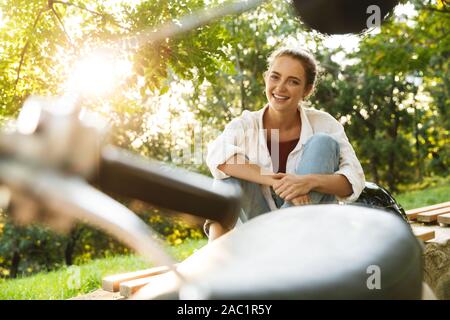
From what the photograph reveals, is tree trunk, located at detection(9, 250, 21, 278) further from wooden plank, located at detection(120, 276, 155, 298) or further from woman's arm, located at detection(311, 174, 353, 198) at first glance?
woman's arm, located at detection(311, 174, 353, 198)

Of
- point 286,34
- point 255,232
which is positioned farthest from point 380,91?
point 255,232

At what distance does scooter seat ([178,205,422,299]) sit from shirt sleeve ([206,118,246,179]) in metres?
1.14

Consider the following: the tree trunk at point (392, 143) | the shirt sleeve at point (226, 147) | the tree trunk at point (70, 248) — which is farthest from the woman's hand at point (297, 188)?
the tree trunk at point (392, 143)

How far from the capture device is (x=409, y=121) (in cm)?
1257

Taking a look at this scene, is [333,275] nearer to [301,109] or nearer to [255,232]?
[255,232]

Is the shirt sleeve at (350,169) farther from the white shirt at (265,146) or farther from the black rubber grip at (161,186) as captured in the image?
the black rubber grip at (161,186)

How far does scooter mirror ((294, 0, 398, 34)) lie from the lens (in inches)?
85.4

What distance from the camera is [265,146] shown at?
7.05ft

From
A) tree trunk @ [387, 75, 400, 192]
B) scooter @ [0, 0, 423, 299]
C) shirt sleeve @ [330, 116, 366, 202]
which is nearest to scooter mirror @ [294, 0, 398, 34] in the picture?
shirt sleeve @ [330, 116, 366, 202]

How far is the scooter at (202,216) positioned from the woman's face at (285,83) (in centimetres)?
140

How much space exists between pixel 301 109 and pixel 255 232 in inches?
60.9

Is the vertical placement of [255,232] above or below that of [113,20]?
below

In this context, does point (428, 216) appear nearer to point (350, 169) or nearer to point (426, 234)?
point (426, 234)

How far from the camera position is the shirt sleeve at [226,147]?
79.0 inches
